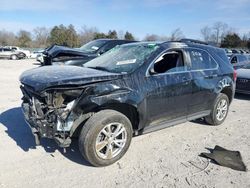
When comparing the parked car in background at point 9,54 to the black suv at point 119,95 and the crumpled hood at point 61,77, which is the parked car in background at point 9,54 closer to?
the black suv at point 119,95

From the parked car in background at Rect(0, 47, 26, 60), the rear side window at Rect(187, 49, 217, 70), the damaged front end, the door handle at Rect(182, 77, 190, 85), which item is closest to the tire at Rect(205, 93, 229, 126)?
the rear side window at Rect(187, 49, 217, 70)

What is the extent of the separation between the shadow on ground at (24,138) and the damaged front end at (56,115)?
2.06 feet

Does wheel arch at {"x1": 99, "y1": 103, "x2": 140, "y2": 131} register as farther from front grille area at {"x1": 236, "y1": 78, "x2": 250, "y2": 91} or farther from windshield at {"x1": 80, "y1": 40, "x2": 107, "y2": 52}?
windshield at {"x1": 80, "y1": 40, "x2": 107, "y2": 52}

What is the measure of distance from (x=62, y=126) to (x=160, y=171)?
5.05ft

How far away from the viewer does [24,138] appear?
5.22 m

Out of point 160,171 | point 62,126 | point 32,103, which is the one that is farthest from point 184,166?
point 32,103

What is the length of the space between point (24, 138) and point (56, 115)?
1594 millimetres

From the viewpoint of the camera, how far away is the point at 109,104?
425 cm

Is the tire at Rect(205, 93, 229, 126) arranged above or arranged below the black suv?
below

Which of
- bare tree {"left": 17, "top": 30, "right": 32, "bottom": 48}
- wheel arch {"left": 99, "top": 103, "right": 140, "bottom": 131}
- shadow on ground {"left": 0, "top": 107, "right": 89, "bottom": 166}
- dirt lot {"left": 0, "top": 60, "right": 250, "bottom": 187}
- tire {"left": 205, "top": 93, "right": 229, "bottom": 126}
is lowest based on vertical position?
dirt lot {"left": 0, "top": 60, "right": 250, "bottom": 187}

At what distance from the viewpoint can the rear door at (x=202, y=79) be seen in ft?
18.1

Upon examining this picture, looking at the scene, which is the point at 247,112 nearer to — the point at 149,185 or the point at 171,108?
the point at 171,108

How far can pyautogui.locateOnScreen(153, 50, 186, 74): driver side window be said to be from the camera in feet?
16.8

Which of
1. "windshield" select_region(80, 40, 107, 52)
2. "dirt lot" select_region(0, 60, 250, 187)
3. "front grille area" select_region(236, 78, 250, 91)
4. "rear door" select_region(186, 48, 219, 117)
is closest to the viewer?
"dirt lot" select_region(0, 60, 250, 187)
